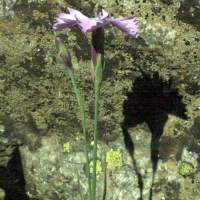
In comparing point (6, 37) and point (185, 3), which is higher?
point (185, 3)

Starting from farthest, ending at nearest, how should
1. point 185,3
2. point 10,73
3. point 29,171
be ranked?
point 29,171 → point 10,73 → point 185,3

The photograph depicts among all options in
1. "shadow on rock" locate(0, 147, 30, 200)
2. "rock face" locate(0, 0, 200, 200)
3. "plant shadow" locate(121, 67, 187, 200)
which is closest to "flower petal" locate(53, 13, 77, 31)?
"rock face" locate(0, 0, 200, 200)

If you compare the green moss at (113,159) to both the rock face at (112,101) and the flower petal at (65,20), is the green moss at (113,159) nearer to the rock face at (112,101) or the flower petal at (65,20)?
the rock face at (112,101)

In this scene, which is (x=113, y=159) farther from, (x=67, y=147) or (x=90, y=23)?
(x=90, y=23)

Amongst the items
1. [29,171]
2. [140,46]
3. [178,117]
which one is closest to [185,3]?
[140,46]

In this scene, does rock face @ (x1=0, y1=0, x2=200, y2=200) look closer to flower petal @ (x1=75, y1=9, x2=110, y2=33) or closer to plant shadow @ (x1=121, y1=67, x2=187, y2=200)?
plant shadow @ (x1=121, y1=67, x2=187, y2=200)

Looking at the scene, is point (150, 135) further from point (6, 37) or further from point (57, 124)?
point (6, 37)

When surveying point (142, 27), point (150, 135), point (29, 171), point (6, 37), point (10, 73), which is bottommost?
point (29, 171)
